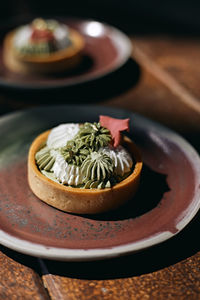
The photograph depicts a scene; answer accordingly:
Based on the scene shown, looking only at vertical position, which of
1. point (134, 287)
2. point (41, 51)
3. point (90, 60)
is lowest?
point (134, 287)

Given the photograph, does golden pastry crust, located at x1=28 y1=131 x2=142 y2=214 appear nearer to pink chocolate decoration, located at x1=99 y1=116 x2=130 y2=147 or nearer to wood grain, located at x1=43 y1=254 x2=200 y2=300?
pink chocolate decoration, located at x1=99 y1=116 x2=130 y2=147

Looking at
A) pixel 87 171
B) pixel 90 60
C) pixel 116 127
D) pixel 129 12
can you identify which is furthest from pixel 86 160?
pixel 129 12

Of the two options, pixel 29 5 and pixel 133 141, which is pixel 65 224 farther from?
pixel 29 5

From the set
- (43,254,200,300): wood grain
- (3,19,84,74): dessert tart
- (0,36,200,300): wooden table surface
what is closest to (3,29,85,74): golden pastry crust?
(3,19,84,74): dessert tart

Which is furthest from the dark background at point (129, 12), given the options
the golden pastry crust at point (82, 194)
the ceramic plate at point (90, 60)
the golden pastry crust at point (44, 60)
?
the golden pastry crust at point (82, 194)

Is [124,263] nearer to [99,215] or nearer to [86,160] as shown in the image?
[99,215]

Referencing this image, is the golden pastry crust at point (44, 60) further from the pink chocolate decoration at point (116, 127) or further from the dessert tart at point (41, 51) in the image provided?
the pink chocolate decoration at point (116, 127)
